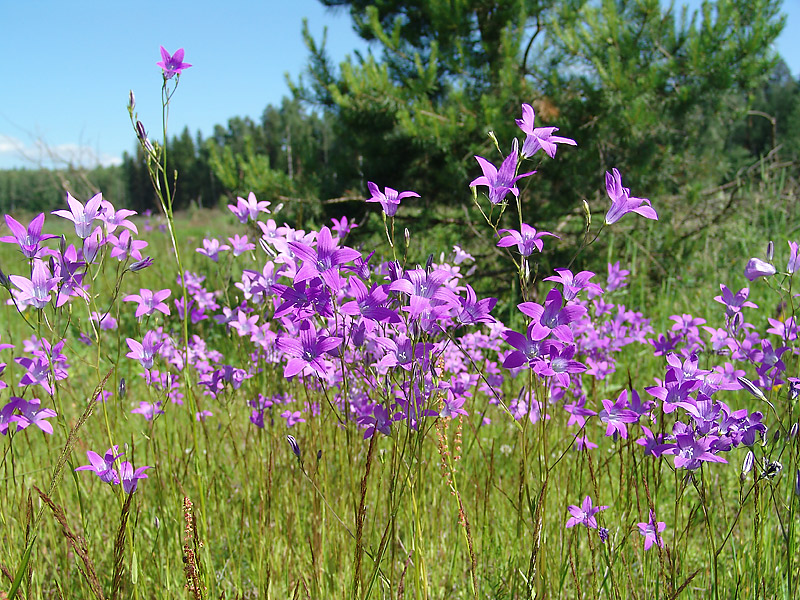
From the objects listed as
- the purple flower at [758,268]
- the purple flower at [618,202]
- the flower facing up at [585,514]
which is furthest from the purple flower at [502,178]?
the flower facing up at [585,514]

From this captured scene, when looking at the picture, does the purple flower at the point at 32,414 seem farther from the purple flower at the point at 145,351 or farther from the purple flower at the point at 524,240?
the purple flower at the point at 524,240

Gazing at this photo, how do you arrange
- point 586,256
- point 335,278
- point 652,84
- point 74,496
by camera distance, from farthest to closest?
point 586,256 → point 652,84 → point 74,496 → point 335,278

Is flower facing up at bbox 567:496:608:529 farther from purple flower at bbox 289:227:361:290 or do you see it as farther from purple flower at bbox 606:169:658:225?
purple flower at bbox 289:227:361:290

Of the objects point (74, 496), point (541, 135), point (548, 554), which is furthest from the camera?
point (74, 496)

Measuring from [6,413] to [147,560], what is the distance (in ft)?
2.78

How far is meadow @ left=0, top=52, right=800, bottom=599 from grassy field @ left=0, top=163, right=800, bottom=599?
0.06ft

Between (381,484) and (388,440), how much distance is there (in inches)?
56.3

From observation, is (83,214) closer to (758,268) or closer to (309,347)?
(309,347)

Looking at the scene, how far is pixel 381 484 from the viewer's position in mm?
1476

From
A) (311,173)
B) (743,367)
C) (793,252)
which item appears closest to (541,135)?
(793,252)

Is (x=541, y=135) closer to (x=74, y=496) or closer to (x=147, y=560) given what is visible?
(x=147, y=560)

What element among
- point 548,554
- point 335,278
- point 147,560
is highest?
point 335,278

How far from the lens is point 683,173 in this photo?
5.95 m

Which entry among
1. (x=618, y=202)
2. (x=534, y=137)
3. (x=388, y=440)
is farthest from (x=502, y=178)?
(x=388, y=440)
